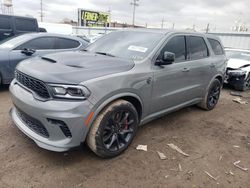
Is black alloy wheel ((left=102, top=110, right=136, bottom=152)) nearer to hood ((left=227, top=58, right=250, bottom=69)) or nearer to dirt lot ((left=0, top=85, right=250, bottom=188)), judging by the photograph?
dirt lot ((left=0, top=85, right=250, bottom=188))

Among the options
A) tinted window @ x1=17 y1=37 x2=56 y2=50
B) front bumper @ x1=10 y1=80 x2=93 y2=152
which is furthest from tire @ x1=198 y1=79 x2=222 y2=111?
tinted window @ x1=17 y1=37 x2=56 y2=50

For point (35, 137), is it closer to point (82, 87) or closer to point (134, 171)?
point (82, 87)

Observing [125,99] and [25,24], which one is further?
[25,24]

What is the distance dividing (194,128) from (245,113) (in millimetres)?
2067

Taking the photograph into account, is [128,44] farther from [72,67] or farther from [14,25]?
[14,25]

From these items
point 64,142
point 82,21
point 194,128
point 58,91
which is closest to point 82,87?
point 58,91

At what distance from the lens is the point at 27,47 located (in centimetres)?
540

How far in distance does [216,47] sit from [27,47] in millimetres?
4739

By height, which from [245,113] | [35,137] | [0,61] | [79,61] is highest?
[79,61]

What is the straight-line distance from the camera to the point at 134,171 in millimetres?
2637

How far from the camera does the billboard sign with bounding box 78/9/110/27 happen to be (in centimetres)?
3666

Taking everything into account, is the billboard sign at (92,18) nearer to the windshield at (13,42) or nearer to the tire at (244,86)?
the tire at (244,86)

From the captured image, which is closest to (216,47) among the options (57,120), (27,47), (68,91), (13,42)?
(68,91)

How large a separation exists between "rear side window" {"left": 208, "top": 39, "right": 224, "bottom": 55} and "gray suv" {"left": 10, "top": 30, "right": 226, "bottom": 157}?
0.86 metres
